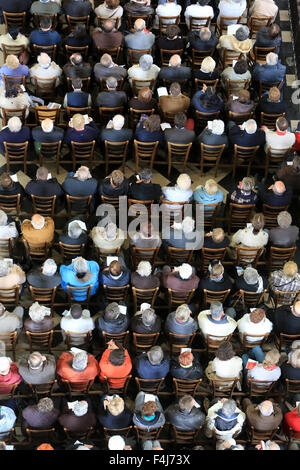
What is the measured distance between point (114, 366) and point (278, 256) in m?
3.67

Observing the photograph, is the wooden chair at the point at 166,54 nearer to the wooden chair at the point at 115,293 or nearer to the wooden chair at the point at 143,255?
the wooden chair at the point at 143,255

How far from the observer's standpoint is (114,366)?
43.9ft

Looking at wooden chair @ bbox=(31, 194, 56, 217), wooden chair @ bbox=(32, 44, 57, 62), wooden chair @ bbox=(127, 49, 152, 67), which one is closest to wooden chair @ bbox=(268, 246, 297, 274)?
wooden chair @ bbox=(31, 194, 56, 217)

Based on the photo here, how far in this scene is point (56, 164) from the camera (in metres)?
16.5

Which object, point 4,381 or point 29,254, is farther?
point 29,254

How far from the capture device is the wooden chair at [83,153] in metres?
15.8

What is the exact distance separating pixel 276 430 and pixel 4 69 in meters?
8.27

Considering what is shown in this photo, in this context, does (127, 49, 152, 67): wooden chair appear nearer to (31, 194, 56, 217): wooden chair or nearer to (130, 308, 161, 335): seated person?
(31, 194, 56, 217): wooden chair

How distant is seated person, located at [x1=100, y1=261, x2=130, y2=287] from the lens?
46.2 ft

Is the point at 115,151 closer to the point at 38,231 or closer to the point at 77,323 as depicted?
the point at 38,231

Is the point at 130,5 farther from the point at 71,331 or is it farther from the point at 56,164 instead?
the point at 71,331

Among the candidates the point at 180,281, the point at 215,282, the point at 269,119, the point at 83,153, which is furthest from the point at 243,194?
the point at 83,153

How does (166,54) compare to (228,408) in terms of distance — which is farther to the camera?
(166,54)

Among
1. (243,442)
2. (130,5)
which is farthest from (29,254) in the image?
(130,5)
